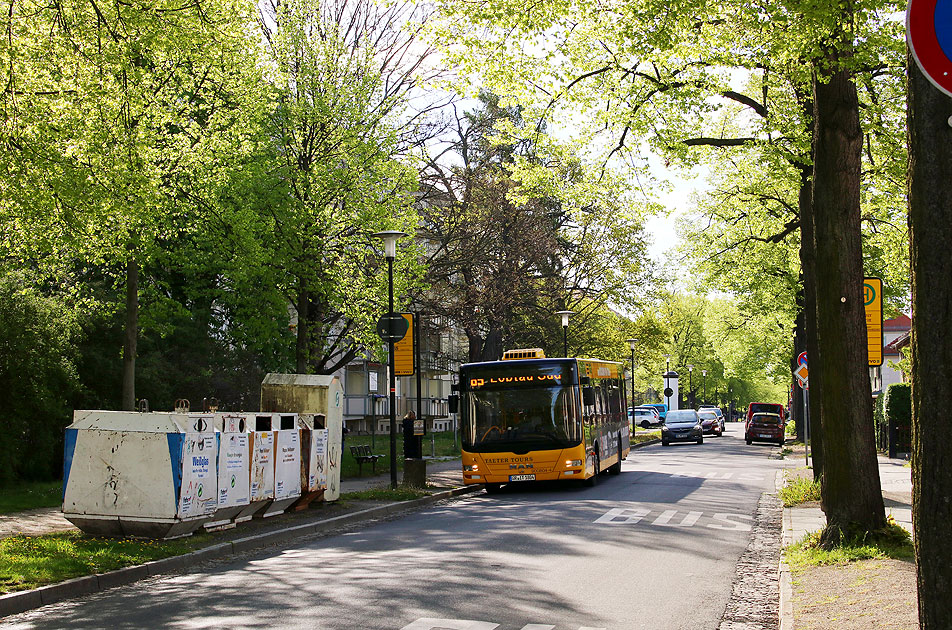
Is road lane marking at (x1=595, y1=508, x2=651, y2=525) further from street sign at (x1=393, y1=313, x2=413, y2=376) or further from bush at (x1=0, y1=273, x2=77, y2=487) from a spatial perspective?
bush at (x1=0, y1=273, x2=77, y2=487)

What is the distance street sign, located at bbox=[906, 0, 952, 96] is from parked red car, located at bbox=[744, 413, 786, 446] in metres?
49.3

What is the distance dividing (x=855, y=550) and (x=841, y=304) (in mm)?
2968

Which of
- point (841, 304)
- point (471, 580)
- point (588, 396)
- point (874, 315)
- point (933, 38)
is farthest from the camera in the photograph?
point (588, 396)

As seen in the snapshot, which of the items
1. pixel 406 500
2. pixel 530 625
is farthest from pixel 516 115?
pixel 530 625

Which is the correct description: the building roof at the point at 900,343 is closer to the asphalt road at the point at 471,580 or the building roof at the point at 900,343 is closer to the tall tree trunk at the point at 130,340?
the asphalt road at the point at 471,580

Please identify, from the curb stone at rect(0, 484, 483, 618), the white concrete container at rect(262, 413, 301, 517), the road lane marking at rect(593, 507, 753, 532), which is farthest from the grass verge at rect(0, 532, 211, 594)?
the road lane marking at rect(593, 507, 753, 532)

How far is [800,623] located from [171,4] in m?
13.3

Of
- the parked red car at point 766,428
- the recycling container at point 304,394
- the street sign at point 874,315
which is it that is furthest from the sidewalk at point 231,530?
the parked red car at point 766,428

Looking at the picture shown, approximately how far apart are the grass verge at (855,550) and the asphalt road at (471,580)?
0.84m

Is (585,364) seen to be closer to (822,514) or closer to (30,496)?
(822,514)

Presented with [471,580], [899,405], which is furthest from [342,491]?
[899,405]

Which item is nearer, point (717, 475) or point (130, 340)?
point (130, 340)

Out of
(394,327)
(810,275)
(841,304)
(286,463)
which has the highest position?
(810,275)

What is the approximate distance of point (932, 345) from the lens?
14.7 ft
